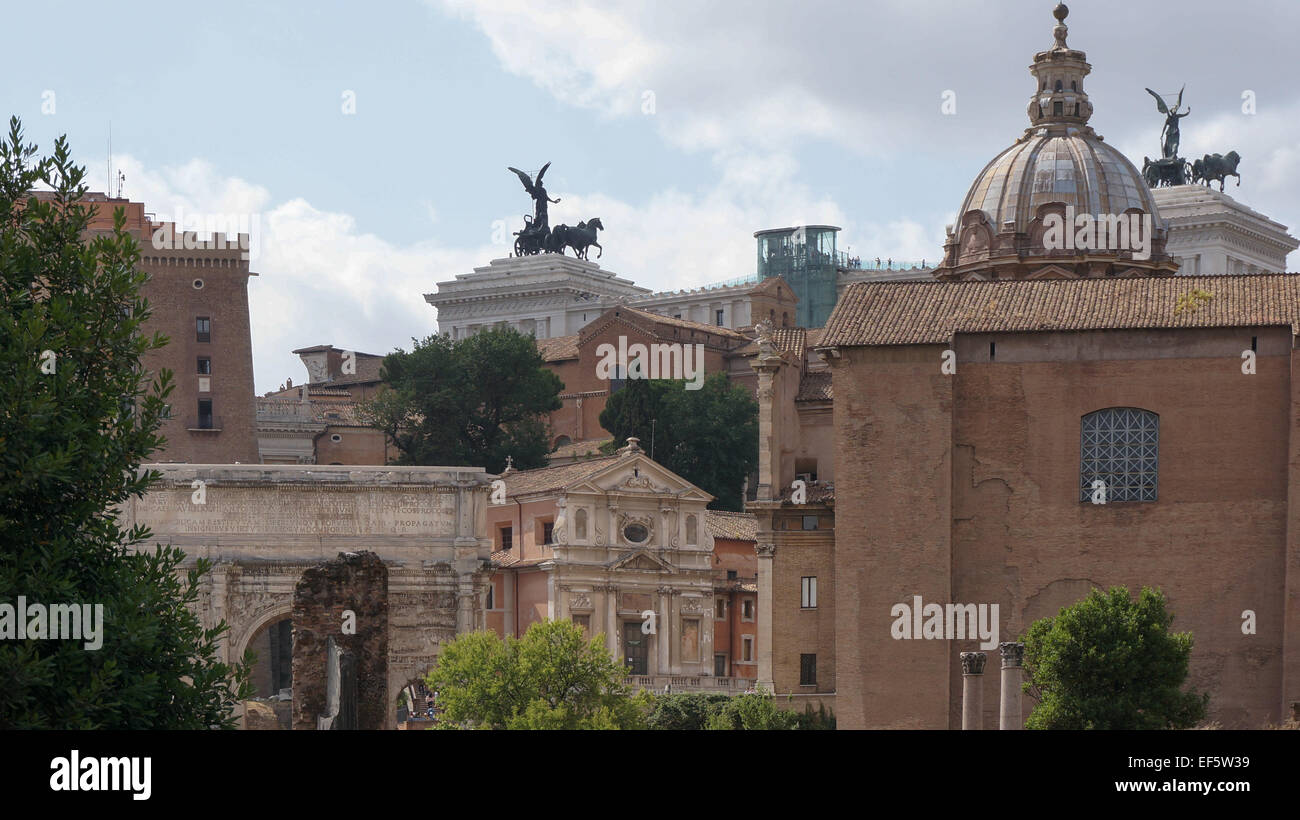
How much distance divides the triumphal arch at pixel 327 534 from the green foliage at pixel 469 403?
705 inches

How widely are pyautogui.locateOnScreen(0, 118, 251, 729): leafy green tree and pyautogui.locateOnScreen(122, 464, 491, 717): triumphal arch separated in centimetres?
3154

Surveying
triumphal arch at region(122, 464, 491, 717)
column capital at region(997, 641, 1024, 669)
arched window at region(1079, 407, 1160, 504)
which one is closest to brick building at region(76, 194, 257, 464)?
triumphal arch at region(122, 464, 491, 717)

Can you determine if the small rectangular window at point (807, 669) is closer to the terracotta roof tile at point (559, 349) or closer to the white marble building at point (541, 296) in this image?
the terracotta roof tile at point (559, 349)

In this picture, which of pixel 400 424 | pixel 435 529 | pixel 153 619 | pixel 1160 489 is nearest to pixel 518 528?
pixel 435 529

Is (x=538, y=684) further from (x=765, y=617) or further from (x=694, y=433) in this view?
(x=694, y=433)

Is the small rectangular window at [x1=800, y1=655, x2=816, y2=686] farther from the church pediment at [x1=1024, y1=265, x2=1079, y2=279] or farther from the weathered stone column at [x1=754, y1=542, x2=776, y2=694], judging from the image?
the church pediment at [x1=1024, y1=265, x2=1079, y2=279]

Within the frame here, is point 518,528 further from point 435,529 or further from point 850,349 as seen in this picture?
point 850,349

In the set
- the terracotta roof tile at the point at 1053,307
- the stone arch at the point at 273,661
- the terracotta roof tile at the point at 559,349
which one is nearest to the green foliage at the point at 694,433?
the terracotta roof tile at the point at 559,349

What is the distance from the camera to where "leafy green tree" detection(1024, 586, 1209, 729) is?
112ft

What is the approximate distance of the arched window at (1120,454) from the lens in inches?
1580

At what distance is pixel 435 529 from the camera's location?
50594mm

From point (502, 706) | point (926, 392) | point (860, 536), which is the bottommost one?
point (502, 706)
